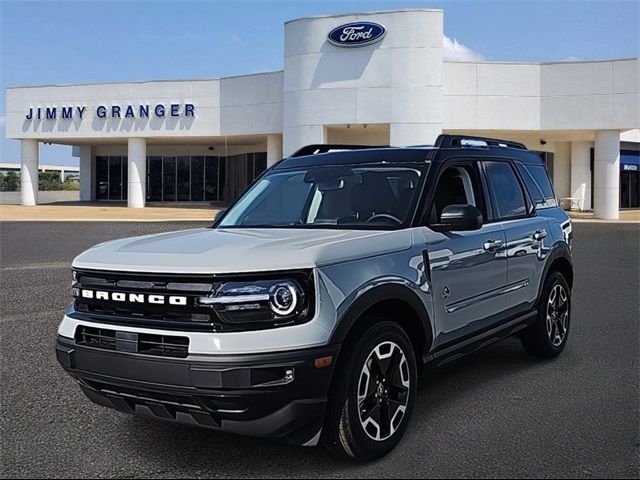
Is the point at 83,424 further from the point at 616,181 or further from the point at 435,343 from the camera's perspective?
the point at 616,181

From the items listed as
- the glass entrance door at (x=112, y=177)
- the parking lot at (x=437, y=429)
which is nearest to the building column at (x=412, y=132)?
the parking lot at (x=437, y=429)

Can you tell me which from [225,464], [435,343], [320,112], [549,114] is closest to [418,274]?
[435,343]

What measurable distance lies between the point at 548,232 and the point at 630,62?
2576cm

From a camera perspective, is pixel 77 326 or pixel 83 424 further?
pixel 83 424

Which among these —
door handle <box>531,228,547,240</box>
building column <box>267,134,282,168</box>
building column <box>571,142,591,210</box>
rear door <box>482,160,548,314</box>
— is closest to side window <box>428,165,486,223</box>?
rear door <box>482,160,548,314</box>

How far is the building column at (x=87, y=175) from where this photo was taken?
44625 millimetres

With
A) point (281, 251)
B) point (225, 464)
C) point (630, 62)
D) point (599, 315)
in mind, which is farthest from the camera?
point (630, 62)

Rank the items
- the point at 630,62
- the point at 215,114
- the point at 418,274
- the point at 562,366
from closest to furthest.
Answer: the point at 418,274, the point at 562,366, the point at 630,62, the point at 215,114

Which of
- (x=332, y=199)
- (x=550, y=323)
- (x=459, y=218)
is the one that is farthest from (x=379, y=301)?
(x=550, y=323)

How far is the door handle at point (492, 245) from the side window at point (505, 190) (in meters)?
0.35

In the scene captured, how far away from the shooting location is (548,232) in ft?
20.4

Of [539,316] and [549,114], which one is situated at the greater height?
[549,114]

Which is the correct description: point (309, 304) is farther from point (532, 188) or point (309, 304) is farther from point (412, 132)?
point (412, 132)

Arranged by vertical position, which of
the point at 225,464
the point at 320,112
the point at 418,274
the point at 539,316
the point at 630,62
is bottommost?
→ the point at 225,464
